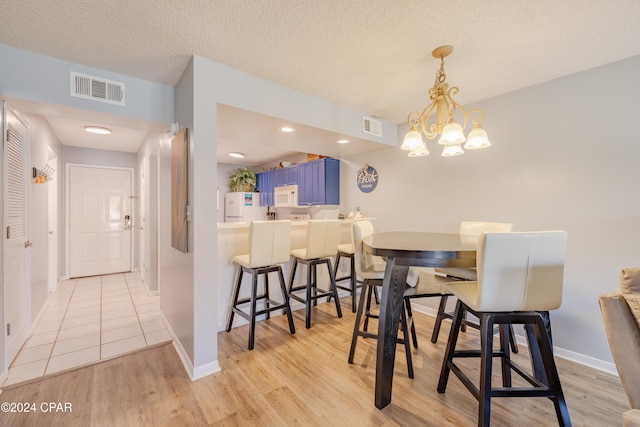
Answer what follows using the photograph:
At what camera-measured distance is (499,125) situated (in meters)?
2.63

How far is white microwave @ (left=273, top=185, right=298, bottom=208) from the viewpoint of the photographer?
4.90m

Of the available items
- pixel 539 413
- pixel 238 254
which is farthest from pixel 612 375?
pixel 238 254

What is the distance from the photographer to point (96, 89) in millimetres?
2014

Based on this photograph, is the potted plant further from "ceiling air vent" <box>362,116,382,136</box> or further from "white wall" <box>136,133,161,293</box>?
"ceiling air vent" <box>362,116,382,136</box>

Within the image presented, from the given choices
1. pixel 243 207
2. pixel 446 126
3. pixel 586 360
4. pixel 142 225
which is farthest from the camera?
pixel 243 207

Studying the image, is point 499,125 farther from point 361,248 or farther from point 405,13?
point 361,248

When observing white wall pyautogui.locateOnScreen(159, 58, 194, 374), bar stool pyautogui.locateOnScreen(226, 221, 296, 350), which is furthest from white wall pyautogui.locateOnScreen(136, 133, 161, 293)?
bar stool pyautogui.locateOnScreen(226, 221, 296, 350)

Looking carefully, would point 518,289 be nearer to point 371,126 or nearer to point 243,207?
point 371,126

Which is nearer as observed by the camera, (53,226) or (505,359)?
(505,359)

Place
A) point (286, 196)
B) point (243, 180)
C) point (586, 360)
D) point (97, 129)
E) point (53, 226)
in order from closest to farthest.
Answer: point (586, 360), point (97, 129), point (53, 226), point (286, 196), point (243, 180)

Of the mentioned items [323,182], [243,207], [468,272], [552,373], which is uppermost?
[323,182]

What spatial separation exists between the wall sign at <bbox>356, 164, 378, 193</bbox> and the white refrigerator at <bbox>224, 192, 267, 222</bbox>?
114 inches

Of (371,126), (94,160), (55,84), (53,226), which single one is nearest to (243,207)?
(94,160)

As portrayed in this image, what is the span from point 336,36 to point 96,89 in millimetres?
1838
